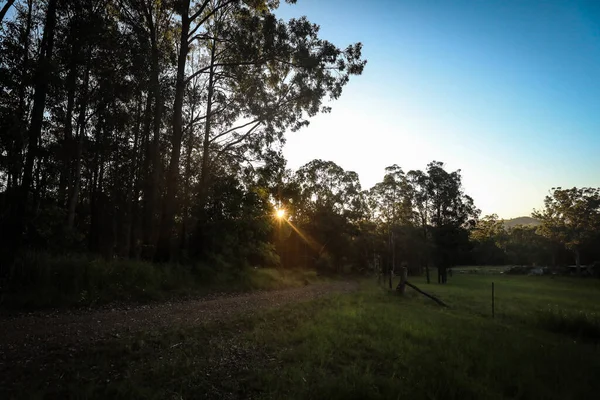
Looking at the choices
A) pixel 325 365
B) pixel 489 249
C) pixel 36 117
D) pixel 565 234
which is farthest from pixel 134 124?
pixel 489 249

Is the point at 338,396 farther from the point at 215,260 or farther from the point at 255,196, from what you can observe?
the point at 255,196

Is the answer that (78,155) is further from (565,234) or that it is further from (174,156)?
(565,234)

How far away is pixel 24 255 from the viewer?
954 cm

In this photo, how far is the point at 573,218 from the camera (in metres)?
54.4

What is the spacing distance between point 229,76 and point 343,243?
96.7ft

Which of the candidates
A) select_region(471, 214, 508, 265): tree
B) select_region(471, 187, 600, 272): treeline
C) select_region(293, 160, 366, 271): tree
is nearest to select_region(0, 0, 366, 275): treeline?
select_region(293, 160, 366, 271): tree

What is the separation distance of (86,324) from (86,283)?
3367 mm

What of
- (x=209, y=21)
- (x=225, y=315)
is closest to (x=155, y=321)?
(x=225, y=315)

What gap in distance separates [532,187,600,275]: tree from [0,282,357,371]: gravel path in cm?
6163

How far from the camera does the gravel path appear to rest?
17.7 feet

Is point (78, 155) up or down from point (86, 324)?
up

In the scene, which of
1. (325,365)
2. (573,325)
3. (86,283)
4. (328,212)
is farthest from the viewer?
(328,212)

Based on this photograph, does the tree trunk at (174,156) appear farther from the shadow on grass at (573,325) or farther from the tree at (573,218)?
the tree at (573,218)

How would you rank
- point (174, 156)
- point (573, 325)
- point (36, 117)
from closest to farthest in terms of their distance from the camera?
1. point (36, 117)
2. point (573, 325)
3. point (174, 156)
